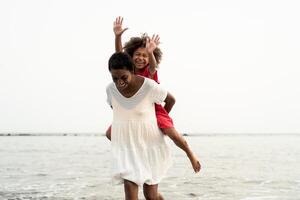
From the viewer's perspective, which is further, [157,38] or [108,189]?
[108,189]

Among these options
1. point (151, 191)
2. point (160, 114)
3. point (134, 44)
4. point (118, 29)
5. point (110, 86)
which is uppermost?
→ point (118, 29)

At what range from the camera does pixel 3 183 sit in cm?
1066

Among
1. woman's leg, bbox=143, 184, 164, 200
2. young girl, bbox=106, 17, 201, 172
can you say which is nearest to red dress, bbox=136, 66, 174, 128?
young girl, bbox=106, 17, 201, 172

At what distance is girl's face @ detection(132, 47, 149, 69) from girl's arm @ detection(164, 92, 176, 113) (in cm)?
38

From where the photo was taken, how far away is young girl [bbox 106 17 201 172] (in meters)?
3.97

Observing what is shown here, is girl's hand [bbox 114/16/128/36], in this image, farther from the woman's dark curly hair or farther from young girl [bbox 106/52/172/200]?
young girl [bbox 106/52/172/200]

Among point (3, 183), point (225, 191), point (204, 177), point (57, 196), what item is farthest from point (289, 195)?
point (3, 183)

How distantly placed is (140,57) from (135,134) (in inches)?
28.3

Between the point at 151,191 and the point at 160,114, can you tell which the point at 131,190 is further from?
the point at 160,114

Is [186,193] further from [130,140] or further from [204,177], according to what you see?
[130,140]

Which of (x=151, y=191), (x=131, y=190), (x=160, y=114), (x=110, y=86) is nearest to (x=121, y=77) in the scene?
(x=110, y=86)

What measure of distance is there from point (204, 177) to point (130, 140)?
343 inches

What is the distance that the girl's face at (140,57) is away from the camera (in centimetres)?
409

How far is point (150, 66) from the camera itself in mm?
3982
